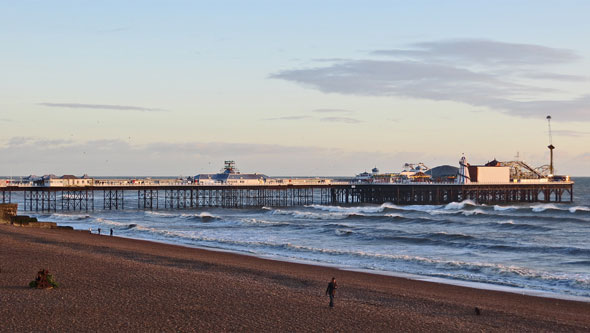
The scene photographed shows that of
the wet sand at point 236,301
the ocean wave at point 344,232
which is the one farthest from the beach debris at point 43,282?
the ocean wave at point 344,232

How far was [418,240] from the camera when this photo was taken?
3950 cm

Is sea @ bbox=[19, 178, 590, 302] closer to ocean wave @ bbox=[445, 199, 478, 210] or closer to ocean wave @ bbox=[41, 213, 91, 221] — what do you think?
ocean wave @ bbox=[41, 213, 91, 221]

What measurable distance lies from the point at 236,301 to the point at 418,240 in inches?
942

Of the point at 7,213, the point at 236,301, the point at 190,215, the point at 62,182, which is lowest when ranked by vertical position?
the point at 190,215

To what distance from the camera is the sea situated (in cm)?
2630

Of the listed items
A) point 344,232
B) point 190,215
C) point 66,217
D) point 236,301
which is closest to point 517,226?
point 344,232

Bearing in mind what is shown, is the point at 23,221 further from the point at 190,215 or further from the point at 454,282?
the point at 454,282

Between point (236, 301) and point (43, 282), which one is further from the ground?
point (43, 282)

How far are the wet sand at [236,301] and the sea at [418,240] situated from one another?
10.8ft

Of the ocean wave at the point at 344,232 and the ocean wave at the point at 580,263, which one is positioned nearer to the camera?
the ocean wave at the point at 580,263

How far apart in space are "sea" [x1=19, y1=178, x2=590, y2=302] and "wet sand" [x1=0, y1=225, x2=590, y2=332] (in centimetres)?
329

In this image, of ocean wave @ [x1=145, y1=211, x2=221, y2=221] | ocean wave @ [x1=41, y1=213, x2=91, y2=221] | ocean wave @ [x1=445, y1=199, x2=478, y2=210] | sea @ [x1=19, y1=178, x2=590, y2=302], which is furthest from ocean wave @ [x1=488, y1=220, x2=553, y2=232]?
ocean wave @ [x1=41, y1=213, x2=91, y2=221]

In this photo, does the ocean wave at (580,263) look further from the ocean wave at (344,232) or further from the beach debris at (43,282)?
the beach debris at (43,282)

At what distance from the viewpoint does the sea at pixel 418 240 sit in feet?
86.3
